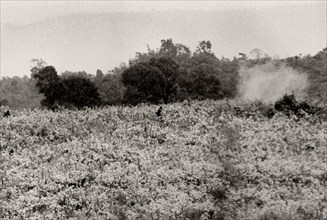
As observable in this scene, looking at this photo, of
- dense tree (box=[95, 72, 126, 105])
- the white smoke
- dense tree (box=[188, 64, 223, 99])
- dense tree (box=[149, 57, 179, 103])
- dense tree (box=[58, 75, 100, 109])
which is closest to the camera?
dense tree (box=[58, 75, 100, 109])

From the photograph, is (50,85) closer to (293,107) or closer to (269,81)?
(293,107)

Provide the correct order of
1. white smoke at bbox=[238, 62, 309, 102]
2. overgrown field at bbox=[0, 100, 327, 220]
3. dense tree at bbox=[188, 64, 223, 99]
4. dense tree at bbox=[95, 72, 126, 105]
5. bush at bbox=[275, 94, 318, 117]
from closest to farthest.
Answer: overgrown field at bbox=[0, 100, 327, 220], bush at bbox=[275, 94, 318, 117], dense tree at bbox=[188, 64, 223, 99], white smoke at bbox=[238, 62, 309, 102], dense tree at bbox=[95, 72, 126, 105]

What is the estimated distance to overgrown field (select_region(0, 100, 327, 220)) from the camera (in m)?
19.0

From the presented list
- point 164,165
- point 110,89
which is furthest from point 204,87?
point 164,165

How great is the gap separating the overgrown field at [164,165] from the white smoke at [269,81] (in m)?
30.3

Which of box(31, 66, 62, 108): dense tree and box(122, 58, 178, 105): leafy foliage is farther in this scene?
box(122, 58, 178, 105): leafy foliage

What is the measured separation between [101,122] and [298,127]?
13.2 m

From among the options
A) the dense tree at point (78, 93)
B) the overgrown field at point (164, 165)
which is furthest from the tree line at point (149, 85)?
the overgrown field at point (164, 165)

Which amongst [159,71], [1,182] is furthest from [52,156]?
[159,71]

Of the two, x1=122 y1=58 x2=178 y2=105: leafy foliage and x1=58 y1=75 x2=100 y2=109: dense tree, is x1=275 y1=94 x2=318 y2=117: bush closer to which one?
x1=122 y1=58 x2=178 y2=105: leafy foliage

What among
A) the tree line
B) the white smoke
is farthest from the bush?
the white smoke

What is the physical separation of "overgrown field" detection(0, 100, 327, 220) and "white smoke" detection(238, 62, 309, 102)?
30.3 metres

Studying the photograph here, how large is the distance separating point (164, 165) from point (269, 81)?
50.8 meters

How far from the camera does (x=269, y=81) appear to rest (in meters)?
73.2
